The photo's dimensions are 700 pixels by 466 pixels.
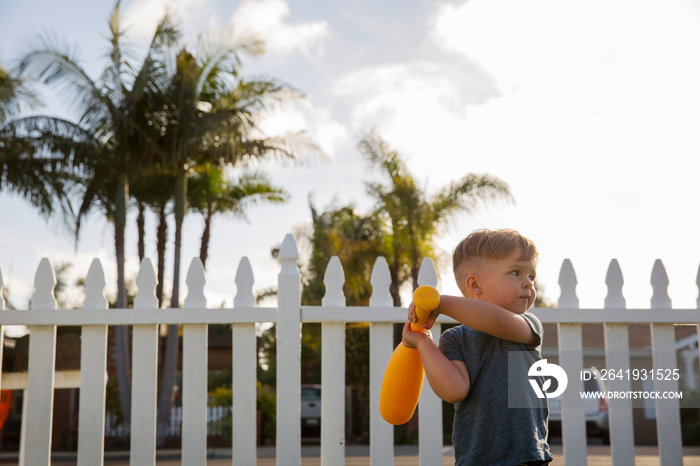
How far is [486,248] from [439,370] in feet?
1.16

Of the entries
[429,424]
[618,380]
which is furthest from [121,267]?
[618,380]

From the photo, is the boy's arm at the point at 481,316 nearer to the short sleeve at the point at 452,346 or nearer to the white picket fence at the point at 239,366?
the short sleeve at the point at 452,346

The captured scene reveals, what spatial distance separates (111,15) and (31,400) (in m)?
11.1

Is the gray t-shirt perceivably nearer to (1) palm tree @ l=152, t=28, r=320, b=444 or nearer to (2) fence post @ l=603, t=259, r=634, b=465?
(2) fence post @ l=603, t=259, r=634, b=465

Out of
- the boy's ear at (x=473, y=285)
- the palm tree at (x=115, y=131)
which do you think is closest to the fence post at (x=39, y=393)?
the boy's ear at (x=473, y=285)

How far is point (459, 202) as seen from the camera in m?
15.0

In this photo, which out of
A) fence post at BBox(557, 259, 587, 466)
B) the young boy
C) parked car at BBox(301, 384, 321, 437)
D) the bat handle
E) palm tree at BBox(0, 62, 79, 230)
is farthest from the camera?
parked car at BBox(301, 384, 321, 437)

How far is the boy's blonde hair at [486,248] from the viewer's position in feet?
5.62

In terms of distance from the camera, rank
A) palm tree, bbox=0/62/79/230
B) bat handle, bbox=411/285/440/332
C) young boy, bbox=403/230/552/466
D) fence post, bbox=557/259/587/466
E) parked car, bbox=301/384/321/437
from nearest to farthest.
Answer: bat handle, bbox=411/285/440/332
young boy, bbox=403/230/552/466
fence post, bbox=557/259/587/466
palm tree, bbox=0/62/79/230
parked car, bbox=301/384/321/437

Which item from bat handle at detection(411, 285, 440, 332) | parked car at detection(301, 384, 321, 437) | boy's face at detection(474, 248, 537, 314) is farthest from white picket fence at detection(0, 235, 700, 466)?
parked car at detection(301, 384, 321, 437)

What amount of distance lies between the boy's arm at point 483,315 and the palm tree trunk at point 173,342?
12674 millimetres

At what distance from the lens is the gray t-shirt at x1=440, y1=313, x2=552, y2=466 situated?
5.59 ft

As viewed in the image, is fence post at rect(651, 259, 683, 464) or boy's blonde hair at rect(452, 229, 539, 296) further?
fence post at rect(651, 259, 683, 464)

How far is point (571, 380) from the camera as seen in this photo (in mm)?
3467
